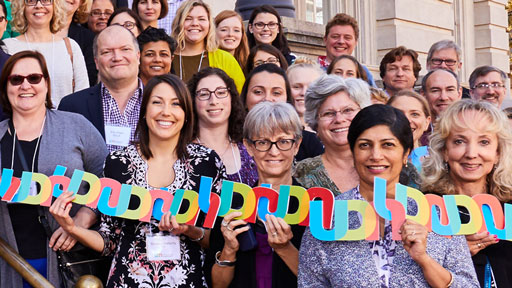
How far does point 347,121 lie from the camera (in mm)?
4367

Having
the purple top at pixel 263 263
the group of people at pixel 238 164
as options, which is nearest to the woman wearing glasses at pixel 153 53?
the group of people at pixel 238 164

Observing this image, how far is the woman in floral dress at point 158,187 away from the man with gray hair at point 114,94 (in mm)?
716

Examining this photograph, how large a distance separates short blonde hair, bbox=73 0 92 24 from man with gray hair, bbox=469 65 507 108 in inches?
145

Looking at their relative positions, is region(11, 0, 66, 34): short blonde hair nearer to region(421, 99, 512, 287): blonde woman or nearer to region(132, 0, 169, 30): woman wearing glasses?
region(132, 0, 169, 30): woman wearing glasses

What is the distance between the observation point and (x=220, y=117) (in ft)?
15.3

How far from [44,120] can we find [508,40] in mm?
15571

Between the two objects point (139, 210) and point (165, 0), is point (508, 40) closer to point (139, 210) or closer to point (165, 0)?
point (165, 0)

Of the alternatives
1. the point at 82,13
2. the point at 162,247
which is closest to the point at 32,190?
the point at 162,247

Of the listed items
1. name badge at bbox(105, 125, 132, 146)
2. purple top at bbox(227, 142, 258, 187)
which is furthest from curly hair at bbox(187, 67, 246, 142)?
name badge at bbox(105, 125, 132, 146)

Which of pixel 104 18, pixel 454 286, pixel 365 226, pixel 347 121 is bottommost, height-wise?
pixel 454 286

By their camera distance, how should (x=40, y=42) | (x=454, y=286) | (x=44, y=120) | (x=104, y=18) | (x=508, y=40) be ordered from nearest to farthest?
(x=454, y=286), (x=44, y=120), (x=40, y=42), (x=104, y=18), (x=508, y=40)

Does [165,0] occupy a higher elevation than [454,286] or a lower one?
higher

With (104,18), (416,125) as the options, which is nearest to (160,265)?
(416,125)

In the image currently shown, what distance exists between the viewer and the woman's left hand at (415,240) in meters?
3.08
